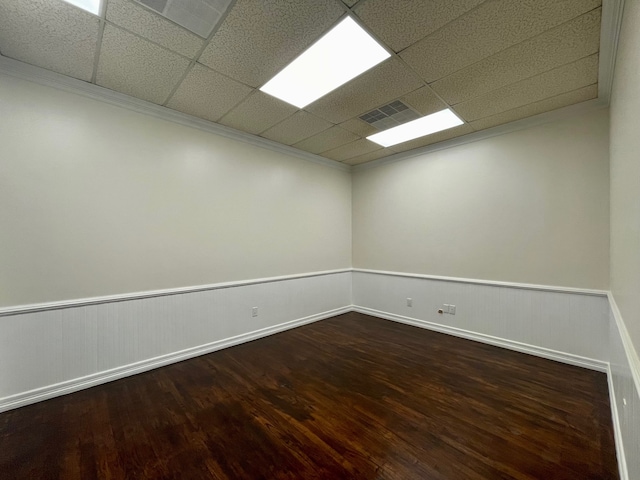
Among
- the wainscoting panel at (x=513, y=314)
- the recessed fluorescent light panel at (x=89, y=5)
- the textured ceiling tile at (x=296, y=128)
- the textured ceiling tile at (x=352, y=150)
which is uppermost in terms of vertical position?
the recessed fluorescent light panel at (x=89, y=5)

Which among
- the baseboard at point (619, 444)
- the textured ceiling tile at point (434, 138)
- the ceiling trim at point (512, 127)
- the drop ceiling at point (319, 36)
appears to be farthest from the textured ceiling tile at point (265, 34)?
the baseboard at point (619, 444)

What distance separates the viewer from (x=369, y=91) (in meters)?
2.59

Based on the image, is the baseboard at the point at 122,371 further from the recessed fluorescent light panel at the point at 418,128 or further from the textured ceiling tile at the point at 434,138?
the textured ceiling tile at the point at 434,138

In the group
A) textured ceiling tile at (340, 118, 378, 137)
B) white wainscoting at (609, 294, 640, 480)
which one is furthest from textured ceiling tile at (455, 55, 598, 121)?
white wainscoting at (609, 294, 640, 480)

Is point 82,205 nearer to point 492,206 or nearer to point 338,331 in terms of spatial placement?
point 338,331

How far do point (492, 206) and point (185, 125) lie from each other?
3.98 metres

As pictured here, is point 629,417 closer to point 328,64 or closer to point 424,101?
point 424,101

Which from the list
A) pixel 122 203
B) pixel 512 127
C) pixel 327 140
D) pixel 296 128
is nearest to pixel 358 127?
pixel 327 140

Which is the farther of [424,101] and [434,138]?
[434,138]

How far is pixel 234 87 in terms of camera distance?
2.55m

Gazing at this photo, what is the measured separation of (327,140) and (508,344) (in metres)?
3.59

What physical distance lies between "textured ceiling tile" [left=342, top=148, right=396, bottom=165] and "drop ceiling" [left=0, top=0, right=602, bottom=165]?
4.40 feet

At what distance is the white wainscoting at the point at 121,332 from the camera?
225cm

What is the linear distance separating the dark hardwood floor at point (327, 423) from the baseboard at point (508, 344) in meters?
0.12
